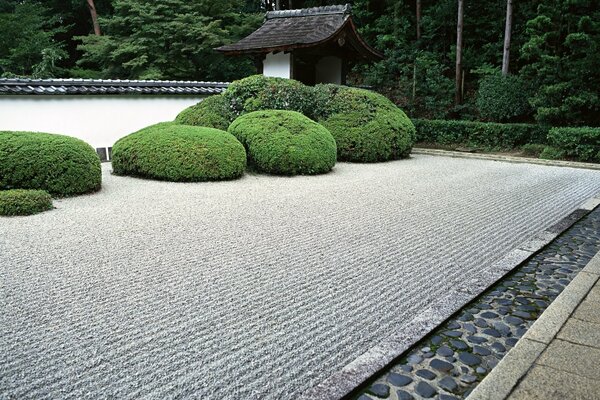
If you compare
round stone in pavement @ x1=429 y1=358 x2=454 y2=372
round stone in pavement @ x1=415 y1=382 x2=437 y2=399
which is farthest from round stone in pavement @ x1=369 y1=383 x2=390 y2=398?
round stone in pavement @ x1=429 y1=358 x2=454 y2=372

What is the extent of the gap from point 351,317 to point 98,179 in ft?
18.1

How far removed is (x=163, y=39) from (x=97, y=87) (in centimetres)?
773

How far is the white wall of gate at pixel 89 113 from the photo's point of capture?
378 inches

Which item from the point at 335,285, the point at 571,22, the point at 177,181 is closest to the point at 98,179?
the point at 177,181

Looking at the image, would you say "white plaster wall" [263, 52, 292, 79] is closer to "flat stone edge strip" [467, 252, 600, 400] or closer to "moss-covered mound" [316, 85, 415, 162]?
"moss-covered mound" [316, 85, 415, 162]

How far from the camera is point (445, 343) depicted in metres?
2.81

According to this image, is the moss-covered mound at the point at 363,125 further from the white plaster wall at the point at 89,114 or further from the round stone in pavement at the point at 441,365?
the round stone in pavement at the point at 441,365

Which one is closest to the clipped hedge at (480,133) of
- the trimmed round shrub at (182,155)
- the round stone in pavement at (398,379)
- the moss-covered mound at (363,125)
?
the moss-covered mound at (363,125)

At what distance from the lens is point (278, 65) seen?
15.0 meters

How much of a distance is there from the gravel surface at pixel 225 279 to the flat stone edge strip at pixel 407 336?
0.09 meters

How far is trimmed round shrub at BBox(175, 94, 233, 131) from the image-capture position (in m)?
10.3

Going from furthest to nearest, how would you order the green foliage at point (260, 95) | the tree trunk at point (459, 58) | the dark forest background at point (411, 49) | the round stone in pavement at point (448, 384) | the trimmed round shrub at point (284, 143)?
the tree trunk at point (459, 58) → the dark forest background at point (411, 49) → the green foliage at point (260, 95) → the trimmed round shrub at point (284, 143) → the round stone in pavement at point (448, 384)

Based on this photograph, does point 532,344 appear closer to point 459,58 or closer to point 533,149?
point 533,149

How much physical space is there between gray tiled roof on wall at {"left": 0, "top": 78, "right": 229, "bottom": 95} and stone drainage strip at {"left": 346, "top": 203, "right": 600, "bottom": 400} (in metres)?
9.80
